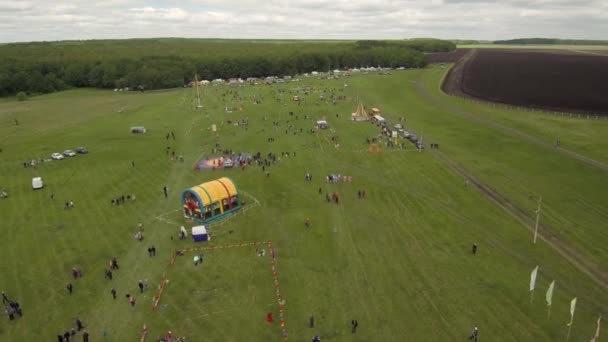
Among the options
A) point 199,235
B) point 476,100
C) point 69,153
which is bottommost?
point 199,235

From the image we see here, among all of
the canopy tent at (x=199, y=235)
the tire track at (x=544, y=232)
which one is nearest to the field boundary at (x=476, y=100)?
the tire track at (x=544, y=232)

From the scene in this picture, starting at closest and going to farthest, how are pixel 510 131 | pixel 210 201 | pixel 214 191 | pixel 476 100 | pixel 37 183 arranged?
1. pixel 210 201
2. pixel 214 191
3. pixel 37 183
4. pixel 510 131
5. pixel 476 100

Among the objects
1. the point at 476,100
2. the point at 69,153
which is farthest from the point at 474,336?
the point at 476,100

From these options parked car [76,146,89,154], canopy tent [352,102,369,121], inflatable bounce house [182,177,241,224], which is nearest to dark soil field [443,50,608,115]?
canopy tent [352,102,369,121]

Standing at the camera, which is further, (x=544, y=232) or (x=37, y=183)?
(x=37, y=183)

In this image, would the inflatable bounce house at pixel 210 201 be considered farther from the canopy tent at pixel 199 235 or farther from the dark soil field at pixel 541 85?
the dark soil field at pixel 541 85

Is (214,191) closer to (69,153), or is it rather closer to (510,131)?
(69,153)

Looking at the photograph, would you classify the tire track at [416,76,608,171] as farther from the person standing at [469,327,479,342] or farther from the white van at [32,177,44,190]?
the white van at [32,177,44,190]
